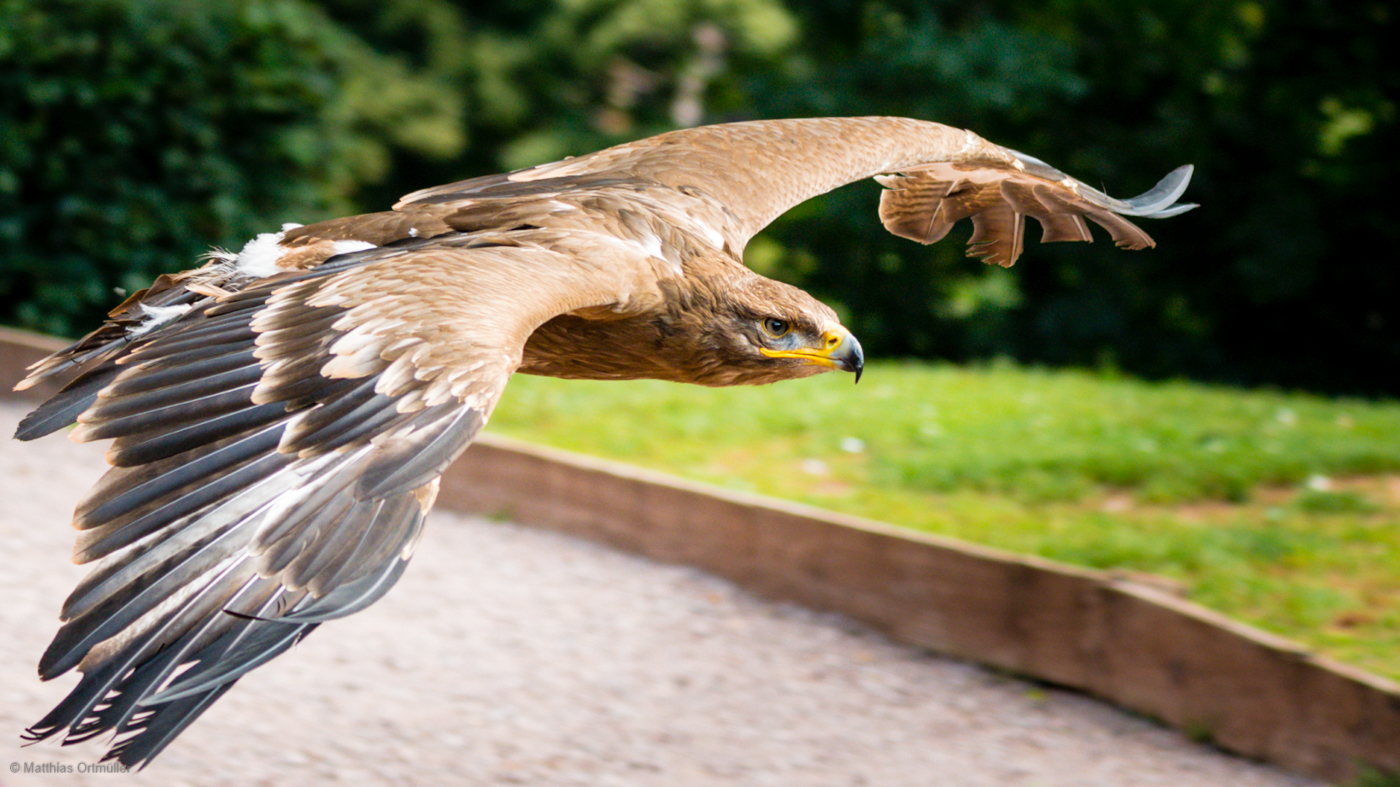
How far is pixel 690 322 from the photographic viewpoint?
3.29 metres

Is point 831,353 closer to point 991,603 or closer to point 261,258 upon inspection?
point 261,258

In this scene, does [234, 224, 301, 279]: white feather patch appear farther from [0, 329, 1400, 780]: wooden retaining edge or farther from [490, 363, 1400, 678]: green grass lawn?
[490, 363, 1400, 678]: green grass lawn

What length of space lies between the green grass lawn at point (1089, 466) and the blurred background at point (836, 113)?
266cm

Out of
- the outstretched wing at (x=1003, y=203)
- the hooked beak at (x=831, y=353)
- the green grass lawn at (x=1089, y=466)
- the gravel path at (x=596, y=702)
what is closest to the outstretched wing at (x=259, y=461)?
the hooked beak at (x=831, y=353)

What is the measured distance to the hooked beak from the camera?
3367mm

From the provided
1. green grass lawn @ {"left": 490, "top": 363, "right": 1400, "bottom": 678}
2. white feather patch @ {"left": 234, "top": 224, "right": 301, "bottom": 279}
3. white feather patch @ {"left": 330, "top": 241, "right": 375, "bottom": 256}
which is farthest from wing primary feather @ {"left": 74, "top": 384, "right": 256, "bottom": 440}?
green grass lawn @ {"left": 490, "top": 363, "right": 1400, "bottom": 678}

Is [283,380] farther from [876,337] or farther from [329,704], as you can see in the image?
[876,337]

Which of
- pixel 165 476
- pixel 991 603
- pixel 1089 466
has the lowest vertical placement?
pixel 991 603

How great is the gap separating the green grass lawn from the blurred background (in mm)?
2657

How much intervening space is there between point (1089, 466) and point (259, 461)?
4.42 m

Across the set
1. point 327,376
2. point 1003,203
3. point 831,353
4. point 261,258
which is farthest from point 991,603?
point 327,376

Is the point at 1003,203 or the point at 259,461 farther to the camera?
the point at 1003,203

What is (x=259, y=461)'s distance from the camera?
8.25ft

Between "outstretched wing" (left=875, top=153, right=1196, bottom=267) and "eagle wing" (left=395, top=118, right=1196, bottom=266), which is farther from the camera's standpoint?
"outstretched wing" (left=875, top=153, right=1196, bottom=267)
